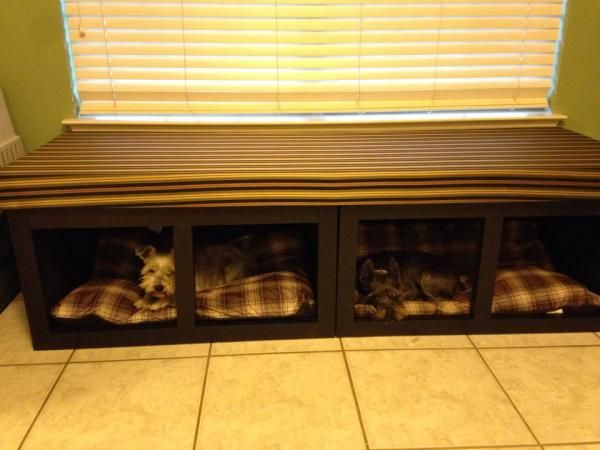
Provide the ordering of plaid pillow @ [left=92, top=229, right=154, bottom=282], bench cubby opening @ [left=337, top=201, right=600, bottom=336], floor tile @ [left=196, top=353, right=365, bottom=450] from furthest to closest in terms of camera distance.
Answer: plaid pillow @ [left=92, top=229, right=154, bottom=282] < bench cubby opening @ [left=337, top=201, right=600, bottom=336] < floor tile @ [left=196, top=353, right=365, bottom=450]

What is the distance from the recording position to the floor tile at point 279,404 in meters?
1.41

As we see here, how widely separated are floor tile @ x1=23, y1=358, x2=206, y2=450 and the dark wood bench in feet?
0.51

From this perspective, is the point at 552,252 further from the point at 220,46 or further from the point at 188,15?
the point at 188,15

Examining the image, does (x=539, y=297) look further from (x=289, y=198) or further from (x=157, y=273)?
(x=157, y=273)

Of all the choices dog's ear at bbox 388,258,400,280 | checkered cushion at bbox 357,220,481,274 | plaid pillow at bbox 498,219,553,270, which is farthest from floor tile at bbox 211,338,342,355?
plaid pillow at bbox 498,219,553,270

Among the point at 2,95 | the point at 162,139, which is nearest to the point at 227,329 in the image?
the point at 162,139

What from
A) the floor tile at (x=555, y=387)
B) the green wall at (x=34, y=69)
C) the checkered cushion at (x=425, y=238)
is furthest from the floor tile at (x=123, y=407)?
the green wall at (x=34, y=69)

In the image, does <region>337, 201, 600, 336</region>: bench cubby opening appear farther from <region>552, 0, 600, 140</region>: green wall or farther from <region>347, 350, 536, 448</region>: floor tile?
<region>552, 0, 600, 140</region>: green wall

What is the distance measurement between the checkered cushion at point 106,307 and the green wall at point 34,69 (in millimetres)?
767

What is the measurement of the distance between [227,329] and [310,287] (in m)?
0.33

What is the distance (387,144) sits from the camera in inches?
80.7

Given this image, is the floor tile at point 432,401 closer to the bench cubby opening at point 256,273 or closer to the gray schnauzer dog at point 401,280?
the gray schnauzer dog at point 401,280

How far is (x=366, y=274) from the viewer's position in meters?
1.91

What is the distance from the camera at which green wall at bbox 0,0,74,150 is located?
2.08 meters
